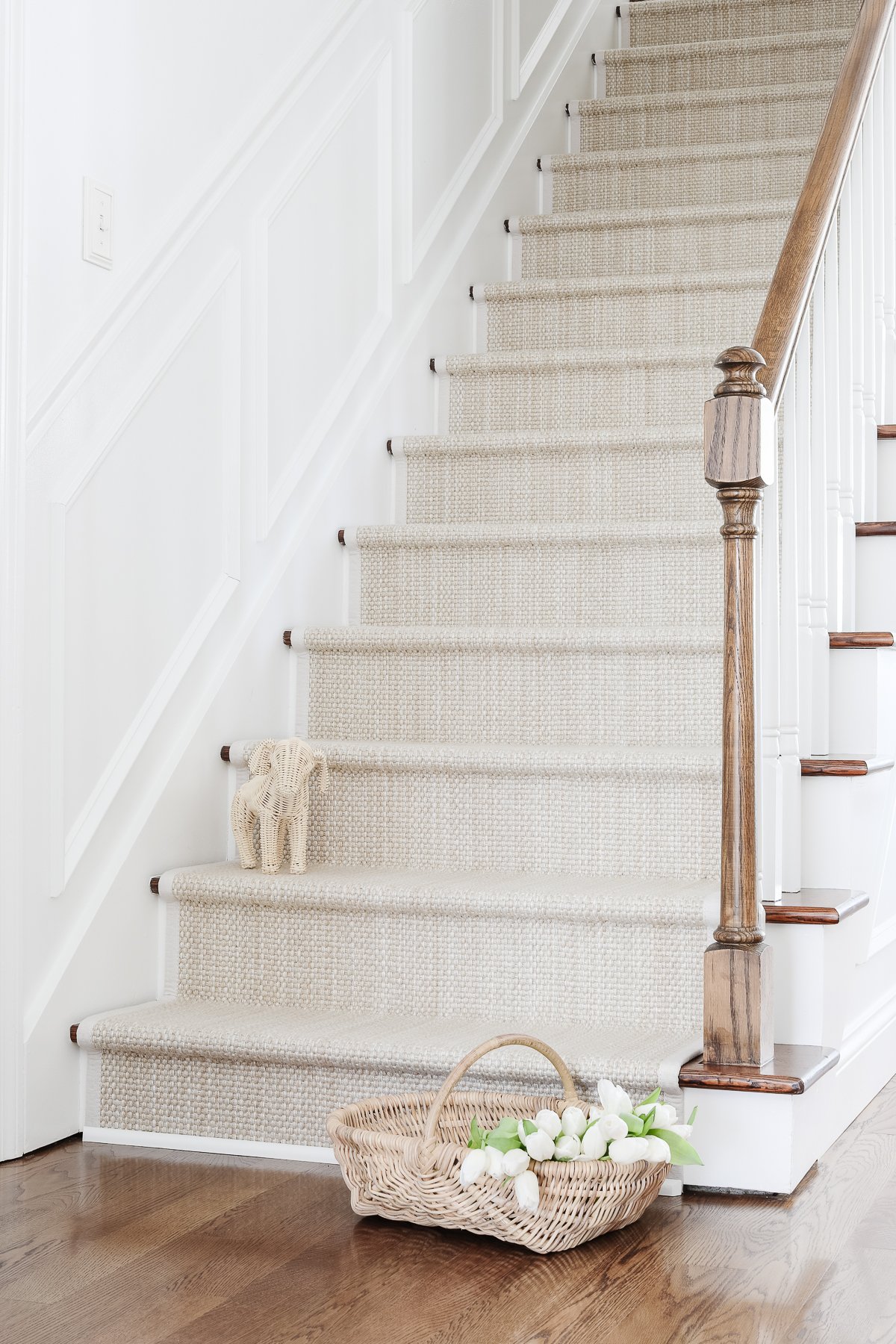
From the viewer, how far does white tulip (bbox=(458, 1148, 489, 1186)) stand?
1.52 meters

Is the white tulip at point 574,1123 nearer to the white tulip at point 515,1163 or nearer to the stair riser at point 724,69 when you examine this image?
the white tulip at point 515,1163

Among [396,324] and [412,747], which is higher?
[396,324]

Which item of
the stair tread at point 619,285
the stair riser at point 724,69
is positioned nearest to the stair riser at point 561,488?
the stair tread at point 619,285

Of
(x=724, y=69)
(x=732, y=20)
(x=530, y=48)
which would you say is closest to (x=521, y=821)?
(x=530, y=48)

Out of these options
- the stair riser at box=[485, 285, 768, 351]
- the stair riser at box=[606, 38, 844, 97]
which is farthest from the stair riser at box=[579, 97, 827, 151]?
the stair riser at box=[485, 285, 768, 351]

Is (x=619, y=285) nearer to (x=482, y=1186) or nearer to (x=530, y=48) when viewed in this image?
(x=530, y=48)

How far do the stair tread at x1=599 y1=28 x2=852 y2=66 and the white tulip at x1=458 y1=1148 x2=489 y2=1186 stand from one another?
338cm

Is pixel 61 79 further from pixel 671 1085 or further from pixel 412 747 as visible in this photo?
pixel 671 1085

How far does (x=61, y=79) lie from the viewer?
2074 mm

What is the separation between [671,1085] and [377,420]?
5.44 ft

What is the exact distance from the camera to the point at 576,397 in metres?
3.18

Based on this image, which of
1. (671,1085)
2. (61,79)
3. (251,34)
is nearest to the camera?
(671,1085)

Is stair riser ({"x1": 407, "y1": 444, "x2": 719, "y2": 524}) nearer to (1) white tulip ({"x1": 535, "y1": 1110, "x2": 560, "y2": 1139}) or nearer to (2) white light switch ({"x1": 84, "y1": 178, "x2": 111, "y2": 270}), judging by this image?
(2) white light switch ({"x1": 84, "y1": 178, "x2": 111, "y2": 270})

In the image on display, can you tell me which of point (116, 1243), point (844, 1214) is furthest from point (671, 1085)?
point (116, 1243)
